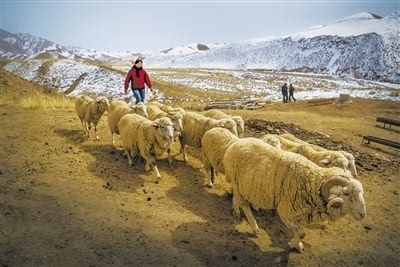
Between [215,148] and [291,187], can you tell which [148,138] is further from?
[291,187]

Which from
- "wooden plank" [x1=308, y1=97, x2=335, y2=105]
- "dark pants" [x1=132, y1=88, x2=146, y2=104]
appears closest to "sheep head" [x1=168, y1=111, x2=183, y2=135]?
"dark pants" [x1=132, y1=88, x2=146, y2=104]

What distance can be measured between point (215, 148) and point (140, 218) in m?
2.60

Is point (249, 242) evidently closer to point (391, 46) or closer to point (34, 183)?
point (34, 183)

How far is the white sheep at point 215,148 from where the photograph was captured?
7090mm

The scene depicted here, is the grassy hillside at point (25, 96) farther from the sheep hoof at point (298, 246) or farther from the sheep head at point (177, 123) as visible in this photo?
the sheep hoof at point (298, 246)

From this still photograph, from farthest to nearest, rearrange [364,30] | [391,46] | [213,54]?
[213,54] → [364,30] → [391,46]

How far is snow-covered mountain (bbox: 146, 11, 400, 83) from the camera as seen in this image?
2566 inches

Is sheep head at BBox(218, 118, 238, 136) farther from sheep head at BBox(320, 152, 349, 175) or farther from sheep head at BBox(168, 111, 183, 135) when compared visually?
sheep head at BBox(320, 152, 349, 175)

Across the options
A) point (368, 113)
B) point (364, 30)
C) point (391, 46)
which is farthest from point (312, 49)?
point (368, 113)

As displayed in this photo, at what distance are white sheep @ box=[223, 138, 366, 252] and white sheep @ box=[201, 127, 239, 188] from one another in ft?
3.30

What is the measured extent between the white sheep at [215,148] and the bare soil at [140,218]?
0.45 metres

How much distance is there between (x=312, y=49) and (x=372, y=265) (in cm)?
9373

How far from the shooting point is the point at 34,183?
650cm

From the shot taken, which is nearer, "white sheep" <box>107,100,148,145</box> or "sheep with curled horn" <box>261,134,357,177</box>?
"sheep with curled horn" <box>261,134,357,177</box>
